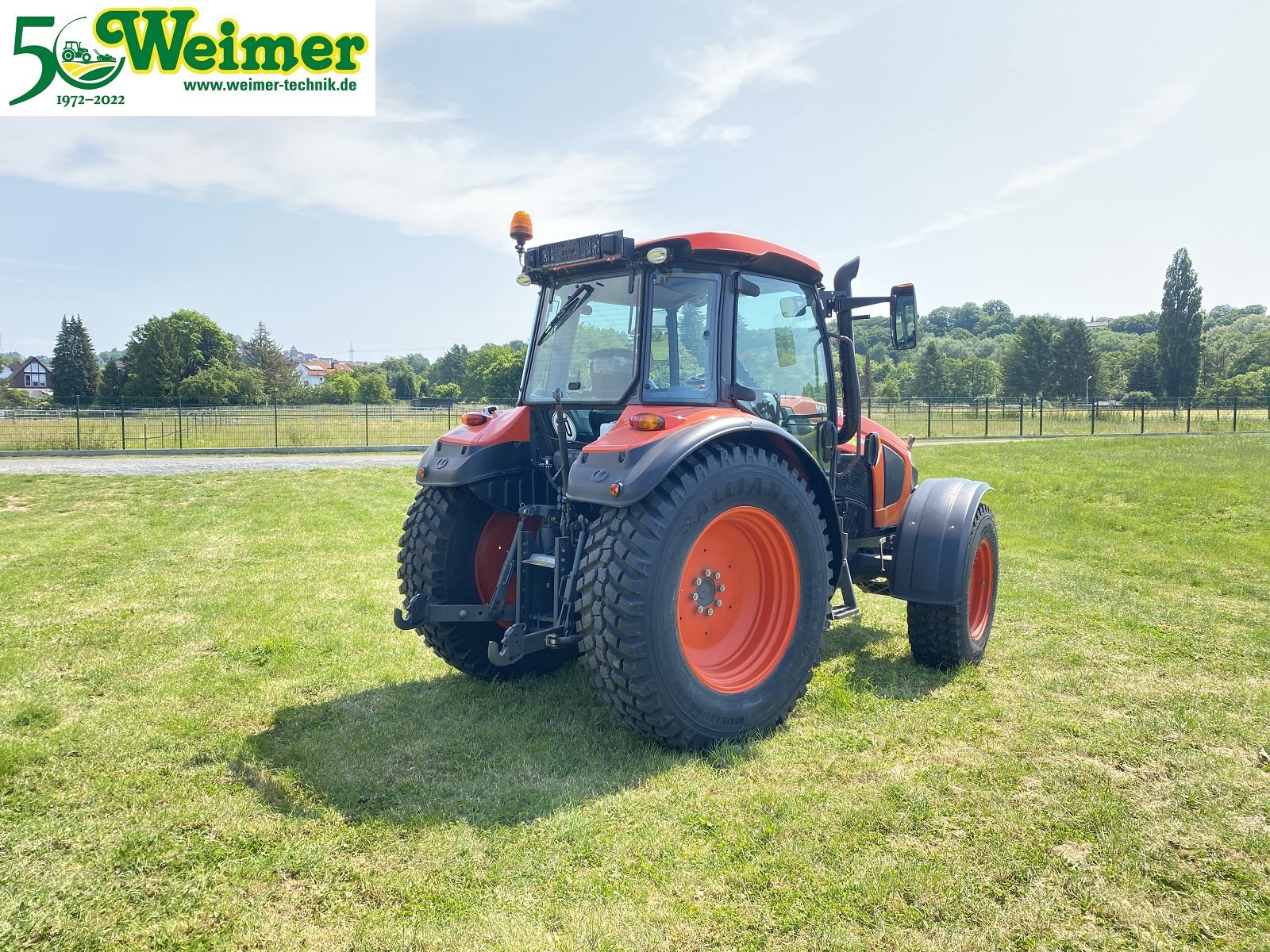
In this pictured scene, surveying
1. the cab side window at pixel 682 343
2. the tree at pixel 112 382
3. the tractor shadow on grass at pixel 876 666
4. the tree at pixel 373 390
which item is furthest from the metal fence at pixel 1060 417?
the tree at pixel 112 382

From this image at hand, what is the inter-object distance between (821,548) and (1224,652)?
10.4ft

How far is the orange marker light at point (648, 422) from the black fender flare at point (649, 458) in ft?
0.25

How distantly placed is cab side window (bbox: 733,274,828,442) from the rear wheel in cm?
58

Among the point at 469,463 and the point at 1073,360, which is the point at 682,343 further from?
the point at 1073,360

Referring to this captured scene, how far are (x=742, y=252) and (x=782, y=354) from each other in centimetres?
71

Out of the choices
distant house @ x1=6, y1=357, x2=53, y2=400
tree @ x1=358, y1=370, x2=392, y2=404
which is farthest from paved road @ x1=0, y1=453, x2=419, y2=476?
distant house @ x1=6, y1=357, x2=53, y2=400

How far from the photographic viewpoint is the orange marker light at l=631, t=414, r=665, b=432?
367 cm

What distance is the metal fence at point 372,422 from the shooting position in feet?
75.4

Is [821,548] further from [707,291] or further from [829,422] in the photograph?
[707,291]

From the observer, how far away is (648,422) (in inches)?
144

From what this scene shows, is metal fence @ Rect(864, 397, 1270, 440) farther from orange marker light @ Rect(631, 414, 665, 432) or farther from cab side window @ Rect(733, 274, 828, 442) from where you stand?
orange marker light @ Rect(631, 414, 665, 432)

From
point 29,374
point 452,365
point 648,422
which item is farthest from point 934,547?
point 29,374

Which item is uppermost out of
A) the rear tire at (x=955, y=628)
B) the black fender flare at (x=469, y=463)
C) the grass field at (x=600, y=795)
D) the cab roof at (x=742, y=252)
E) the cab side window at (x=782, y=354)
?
the cab roof at (x=742, y=252)

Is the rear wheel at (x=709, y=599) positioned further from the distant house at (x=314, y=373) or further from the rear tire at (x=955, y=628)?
the distant house at (x=314, y=373)
